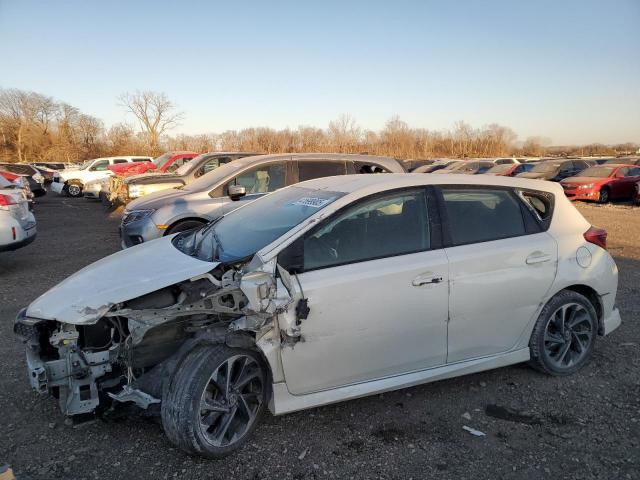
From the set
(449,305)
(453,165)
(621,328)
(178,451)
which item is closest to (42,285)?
(178,451)

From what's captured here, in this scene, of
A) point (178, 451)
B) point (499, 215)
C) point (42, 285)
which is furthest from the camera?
point (42, 285)

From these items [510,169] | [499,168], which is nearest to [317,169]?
[510,169]

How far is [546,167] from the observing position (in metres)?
22.9

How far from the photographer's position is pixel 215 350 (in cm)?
282

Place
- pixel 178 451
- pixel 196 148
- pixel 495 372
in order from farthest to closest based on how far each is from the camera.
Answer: pixel 196 148 → pixel 495 372 → pixel 178 451

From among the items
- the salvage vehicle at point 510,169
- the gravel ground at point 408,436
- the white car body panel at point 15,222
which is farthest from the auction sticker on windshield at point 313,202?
the salvage vehicle at point 510,169

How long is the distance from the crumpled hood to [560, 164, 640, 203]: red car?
1806 cm

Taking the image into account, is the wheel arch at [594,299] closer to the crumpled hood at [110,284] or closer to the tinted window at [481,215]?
the tinted window at [481,215]

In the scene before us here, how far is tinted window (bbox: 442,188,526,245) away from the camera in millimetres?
3520

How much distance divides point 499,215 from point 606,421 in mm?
1597

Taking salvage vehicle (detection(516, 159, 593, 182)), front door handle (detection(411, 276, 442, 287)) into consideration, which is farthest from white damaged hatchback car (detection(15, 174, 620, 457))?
salvage vehicle (detection(516, 159, 593, 182))

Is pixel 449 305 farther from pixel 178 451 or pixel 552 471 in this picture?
pixel 178 451

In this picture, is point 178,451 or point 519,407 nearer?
point 178,451

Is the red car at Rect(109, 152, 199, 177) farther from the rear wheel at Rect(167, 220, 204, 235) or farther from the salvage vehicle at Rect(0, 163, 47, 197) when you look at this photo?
the rear wheel at Rect(167, 220, 204, 235)
